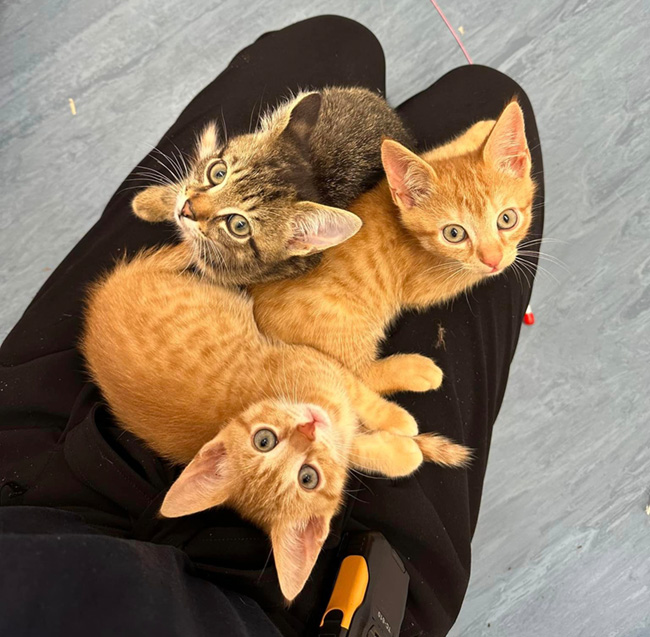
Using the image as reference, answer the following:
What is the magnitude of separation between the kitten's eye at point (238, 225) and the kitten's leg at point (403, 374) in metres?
0.43

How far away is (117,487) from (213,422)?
0.21m

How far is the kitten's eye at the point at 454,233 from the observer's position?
1.10 meters

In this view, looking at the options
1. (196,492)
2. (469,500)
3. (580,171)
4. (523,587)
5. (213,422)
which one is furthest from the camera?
(580,171)

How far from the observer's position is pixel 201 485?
0.83 meters

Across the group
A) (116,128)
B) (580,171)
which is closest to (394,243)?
(580,171)

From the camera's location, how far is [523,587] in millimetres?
1477

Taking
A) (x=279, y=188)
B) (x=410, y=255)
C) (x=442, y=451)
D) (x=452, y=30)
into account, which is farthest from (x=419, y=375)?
(x=452, y=30)

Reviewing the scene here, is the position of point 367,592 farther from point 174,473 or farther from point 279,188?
point 279,188

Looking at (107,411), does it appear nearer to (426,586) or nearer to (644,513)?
(426,586)

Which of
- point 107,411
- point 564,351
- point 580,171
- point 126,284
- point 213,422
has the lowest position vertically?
point 564,351

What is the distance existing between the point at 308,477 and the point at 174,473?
27cm

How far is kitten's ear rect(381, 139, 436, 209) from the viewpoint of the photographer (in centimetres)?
99

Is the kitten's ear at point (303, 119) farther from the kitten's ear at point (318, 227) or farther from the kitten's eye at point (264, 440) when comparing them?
the kitten's eye at point (264, 440)

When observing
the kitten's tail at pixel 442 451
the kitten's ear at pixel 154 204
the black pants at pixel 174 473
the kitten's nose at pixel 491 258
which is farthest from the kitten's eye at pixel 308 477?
the kitten's ear at pixel 154 204
